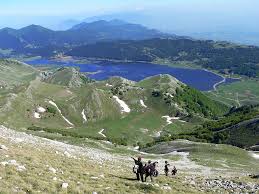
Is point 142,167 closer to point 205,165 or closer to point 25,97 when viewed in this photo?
point 205,165

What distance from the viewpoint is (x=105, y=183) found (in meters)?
33.3

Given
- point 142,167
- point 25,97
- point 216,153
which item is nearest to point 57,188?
point 142,167

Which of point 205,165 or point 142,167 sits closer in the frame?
point 142,167

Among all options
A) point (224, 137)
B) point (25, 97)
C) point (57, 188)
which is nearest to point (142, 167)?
point (57, 188)

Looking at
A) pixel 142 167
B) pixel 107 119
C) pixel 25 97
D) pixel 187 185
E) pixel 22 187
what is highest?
pixel 22 187

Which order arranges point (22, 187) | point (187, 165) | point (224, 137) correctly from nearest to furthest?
Result: point (22, 187)
point (187, 165)
point (224, 137)

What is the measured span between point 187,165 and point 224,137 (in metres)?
68.4

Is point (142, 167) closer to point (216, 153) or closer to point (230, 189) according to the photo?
point (230, 189)

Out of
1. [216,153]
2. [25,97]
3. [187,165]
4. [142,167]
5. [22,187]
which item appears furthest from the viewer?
[25,97]

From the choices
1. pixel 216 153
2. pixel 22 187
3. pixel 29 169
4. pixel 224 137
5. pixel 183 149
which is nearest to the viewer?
pixel 22 187

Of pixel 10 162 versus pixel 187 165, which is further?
pixel 187 165

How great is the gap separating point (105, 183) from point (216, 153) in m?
60.0

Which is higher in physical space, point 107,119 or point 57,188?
point 57,188

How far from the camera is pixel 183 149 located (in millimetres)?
96000
